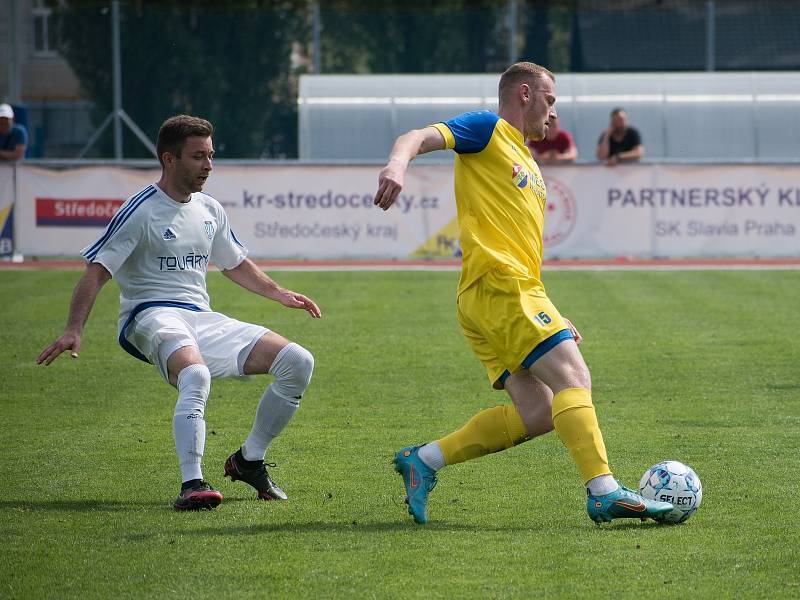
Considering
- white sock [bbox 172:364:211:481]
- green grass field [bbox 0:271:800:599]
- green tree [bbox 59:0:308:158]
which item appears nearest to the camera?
green grass field [bbox 0:271:800:599]

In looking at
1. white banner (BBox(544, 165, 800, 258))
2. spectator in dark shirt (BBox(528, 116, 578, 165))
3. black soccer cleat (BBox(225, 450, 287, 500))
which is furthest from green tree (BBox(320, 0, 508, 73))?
black soccer cleat (BBox(225, 450, 287, 500))

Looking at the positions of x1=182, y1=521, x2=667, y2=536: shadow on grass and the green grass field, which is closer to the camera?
the green grass field

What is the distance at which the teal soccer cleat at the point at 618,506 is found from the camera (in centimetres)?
564

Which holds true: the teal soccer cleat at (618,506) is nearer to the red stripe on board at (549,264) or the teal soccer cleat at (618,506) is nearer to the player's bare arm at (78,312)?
the player's bare arm at (78,312)

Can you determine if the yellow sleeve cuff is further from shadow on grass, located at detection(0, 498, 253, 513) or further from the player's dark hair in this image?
shadow on grass, located at detection(0, 498, 253, 513)

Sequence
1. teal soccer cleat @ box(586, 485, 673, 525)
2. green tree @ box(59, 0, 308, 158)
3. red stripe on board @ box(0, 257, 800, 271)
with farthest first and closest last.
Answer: green tree @ box(59, 0, 308, 158), red stripe on board @ box(0, 257, 800, 271), teal soccer cleat @ box(586, 485, 673, 525)

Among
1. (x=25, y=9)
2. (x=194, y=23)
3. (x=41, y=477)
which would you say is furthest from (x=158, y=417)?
(x=25, y=9)

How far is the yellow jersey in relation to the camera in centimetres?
584

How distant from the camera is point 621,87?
2612cm

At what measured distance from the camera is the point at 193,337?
21.4 ft

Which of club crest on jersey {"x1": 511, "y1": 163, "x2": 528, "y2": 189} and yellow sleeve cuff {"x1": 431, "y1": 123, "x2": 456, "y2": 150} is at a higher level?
yellow sleeve cuff {"x1": 431, "y1": 123, "x2": 456, "y2": 150}

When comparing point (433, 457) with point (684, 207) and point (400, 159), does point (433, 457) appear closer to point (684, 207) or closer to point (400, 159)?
point (400, 159)

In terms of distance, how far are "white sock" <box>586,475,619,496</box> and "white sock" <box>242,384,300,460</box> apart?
162 centimetres

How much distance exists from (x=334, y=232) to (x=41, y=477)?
12615mm
